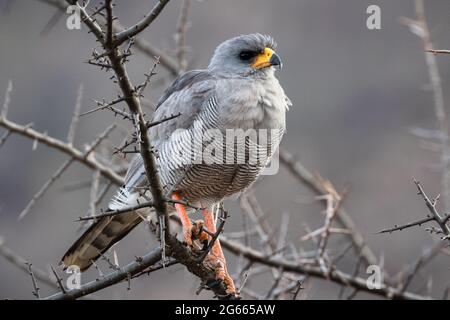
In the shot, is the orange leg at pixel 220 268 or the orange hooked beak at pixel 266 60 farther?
the orange hooked beak at pixel 266 60

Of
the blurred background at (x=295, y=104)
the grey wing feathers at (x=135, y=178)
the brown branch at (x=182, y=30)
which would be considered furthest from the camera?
the blurred background at (x=295, y=104)

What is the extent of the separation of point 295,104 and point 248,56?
1181 centimetres

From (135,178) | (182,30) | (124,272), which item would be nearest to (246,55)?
(182,30)

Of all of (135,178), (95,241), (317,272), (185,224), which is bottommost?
(317,272)

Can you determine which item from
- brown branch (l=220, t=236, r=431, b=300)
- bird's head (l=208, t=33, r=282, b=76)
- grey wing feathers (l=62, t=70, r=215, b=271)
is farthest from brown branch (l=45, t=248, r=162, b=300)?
bird's head (l=208, t=33, r=282, b=76)

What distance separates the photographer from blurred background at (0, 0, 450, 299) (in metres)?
16.1

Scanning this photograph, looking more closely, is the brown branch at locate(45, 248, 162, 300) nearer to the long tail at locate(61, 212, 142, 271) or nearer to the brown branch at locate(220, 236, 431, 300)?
the long tail at locate(61, 212, 142, 271)

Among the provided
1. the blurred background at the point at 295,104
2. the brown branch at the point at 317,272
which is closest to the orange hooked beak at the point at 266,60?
the brown branch at the point at 317,272

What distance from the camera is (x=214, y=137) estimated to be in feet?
18.1

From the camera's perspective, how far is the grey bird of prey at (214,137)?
557 cm

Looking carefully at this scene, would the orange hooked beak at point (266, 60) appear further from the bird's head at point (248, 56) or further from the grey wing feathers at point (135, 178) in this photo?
the grey wing feathers at point (135, 178)

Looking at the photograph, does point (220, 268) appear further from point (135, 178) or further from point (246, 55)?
point (246, 55)

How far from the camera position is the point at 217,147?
18.1ft
